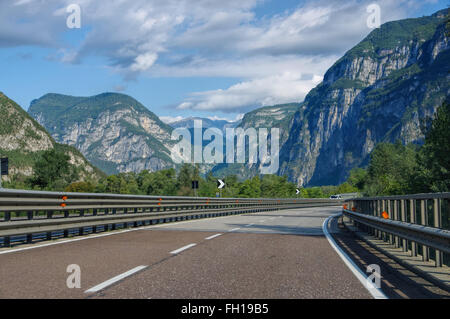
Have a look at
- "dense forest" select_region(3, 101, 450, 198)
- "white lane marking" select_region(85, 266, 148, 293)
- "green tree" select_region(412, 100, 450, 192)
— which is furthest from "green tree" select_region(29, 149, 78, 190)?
"white lane marking" select_region(85, 266, 148, 293)

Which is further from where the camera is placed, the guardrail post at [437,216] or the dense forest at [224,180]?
the dense forest at [224,180]

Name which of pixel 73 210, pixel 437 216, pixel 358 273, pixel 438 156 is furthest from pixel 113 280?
pixel 438 156

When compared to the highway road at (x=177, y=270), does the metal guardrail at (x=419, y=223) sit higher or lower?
higher

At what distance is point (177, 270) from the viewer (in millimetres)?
7105

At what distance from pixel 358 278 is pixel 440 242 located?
118 centimetres

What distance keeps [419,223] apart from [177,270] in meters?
4.77

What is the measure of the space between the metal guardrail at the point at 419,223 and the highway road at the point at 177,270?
104 cm

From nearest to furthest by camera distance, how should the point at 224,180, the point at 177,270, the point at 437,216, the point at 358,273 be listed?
the point at 177,270 < the point at 358,273 < the point at 437,216 < the point at 224,180

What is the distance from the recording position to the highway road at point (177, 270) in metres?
5.58

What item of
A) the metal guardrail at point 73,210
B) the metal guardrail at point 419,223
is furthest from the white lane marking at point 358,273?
the metal guardrail at point 73,210

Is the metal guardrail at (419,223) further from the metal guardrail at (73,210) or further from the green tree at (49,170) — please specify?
the green tree at (49,170)

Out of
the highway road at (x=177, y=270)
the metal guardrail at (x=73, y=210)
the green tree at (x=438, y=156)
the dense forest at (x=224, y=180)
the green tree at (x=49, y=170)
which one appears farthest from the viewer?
the green tree at (x=49, y=170)

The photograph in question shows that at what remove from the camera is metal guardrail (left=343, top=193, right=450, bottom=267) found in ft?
21.6

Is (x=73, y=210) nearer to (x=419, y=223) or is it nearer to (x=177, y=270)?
(x=177, y=270)
